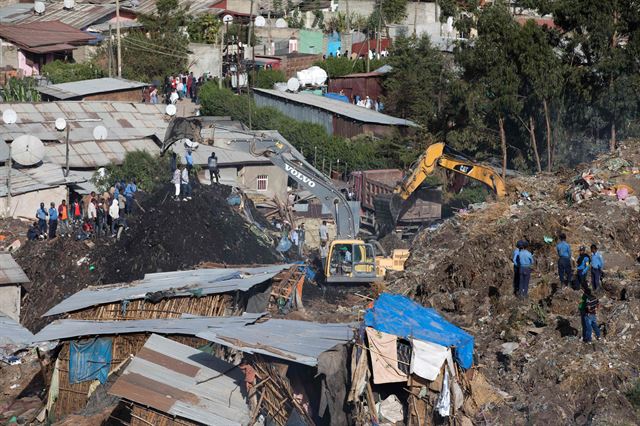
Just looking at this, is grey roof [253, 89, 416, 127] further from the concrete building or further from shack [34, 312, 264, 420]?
shack [34, 312, 264, 420]

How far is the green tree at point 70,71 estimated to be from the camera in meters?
46.1

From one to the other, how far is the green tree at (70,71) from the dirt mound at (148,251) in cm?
2121

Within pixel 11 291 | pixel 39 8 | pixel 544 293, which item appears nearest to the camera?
pixel 544 293

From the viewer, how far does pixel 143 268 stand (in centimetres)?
2320

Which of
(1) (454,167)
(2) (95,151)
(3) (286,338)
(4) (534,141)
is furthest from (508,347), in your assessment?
(2) (95,151)

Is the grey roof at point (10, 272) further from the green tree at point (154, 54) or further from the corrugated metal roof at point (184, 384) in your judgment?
the green tree at point (154, 54)

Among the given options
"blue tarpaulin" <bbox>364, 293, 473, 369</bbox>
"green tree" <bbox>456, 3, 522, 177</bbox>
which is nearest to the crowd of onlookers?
"green tree" <bbox>456, 3, 522, 177</bbox>

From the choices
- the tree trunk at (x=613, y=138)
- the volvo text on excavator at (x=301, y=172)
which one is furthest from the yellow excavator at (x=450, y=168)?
the tree trunk at (x=613, y=138)

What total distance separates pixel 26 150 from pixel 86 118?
7.12 metres

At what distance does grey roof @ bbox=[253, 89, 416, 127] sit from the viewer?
40125mm

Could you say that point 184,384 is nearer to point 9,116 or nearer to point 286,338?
point 286,338

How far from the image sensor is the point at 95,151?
34.4 metres

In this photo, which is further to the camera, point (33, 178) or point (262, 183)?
point (262, 183)

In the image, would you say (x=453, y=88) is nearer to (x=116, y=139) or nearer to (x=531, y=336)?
(x=116, y=139)
